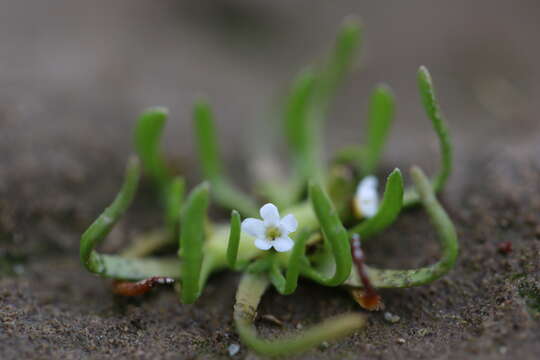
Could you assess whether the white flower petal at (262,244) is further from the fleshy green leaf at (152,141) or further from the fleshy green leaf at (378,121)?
the fleshy green leaf at (378,121)

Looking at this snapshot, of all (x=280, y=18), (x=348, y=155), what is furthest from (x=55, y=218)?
(x=280, y=18)

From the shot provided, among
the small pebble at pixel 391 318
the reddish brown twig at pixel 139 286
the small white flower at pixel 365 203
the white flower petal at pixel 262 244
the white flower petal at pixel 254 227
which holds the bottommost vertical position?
the small pebble at pixel 391 318

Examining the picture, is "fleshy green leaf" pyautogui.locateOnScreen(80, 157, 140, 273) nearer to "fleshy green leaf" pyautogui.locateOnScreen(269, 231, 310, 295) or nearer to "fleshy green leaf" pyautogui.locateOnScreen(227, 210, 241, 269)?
"fleshy green leaf" pyautogui.locateOnScreen(227, 210, 241, 269)

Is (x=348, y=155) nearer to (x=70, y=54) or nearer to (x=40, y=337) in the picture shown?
(x=40, y=337)

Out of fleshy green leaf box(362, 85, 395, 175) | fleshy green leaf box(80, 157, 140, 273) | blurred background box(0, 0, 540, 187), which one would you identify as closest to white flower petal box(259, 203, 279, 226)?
fleshy green leaf box(80, 157, 140, 273)

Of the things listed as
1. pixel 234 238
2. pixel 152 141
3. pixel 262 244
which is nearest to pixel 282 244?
pixel 262 244

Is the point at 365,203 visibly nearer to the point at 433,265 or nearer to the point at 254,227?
the point at 433,265

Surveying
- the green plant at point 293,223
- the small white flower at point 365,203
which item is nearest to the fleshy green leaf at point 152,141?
the green plant at point 293,223
